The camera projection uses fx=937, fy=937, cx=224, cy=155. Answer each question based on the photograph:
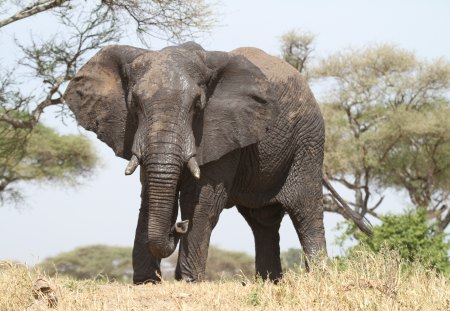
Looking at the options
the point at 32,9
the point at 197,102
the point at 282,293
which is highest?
the point at 32,9

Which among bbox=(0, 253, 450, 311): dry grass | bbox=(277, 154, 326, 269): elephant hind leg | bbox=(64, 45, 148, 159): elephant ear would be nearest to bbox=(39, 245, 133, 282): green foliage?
bbox=(277, 154, 326, 269): elephant hind leg

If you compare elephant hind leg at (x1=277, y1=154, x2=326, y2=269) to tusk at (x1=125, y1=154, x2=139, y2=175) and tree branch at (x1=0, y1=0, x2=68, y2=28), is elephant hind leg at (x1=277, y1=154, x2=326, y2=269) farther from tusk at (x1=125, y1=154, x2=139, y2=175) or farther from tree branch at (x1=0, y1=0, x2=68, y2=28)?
tree branch at (x1=0, y1=0, x2=68, y2=28)

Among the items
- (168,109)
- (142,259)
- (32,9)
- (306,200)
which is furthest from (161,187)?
(32,9)

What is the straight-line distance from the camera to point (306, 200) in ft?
40.8

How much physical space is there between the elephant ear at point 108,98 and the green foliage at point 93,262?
2459 cm

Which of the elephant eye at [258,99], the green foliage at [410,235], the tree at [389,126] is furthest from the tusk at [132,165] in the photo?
the tree at [389,126]

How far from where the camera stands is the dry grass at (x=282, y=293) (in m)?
7.79

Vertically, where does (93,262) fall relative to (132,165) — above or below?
above

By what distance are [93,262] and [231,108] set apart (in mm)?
25804

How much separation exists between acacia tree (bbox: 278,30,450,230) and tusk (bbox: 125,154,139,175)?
25.0 m

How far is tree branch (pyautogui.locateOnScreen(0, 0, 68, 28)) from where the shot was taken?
2153 centimetres

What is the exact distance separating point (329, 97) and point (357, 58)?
82.8 inches

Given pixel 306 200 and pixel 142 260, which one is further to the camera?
pixel 306 200

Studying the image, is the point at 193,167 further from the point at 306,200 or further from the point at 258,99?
the point at 306,200
